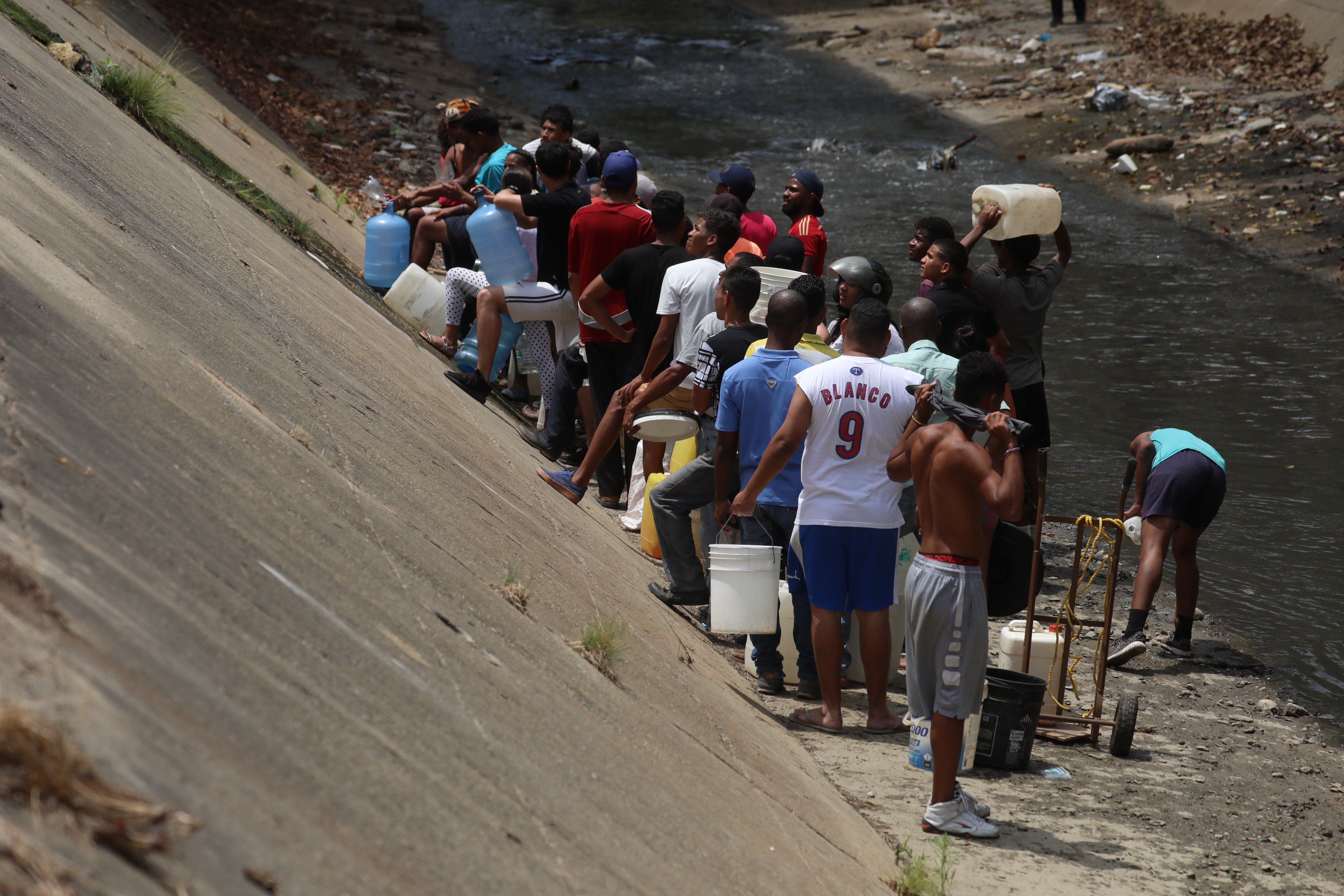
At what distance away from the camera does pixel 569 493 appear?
6.93 m

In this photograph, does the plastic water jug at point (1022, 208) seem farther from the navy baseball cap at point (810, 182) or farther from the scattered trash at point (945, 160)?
the scattered trash at point (945, 160)

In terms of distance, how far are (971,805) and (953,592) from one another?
852 mm

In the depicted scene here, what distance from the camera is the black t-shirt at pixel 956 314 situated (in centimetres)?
654

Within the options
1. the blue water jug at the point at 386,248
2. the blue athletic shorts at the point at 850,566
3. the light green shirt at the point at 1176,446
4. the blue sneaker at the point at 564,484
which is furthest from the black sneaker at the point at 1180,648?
the blue water jug at the point at 386,248

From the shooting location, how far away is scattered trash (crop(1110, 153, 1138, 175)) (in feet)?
63.2

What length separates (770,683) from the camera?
5.83m

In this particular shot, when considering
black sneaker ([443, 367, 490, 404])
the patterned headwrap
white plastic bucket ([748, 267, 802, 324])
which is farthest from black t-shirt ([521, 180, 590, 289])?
the patterned headwrap

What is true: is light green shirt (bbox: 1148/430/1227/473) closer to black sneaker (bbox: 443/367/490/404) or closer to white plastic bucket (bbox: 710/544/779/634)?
white plastic bucket (bbox: 710/544/779/634)

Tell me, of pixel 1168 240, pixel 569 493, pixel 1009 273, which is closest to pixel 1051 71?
pixel 1168 240

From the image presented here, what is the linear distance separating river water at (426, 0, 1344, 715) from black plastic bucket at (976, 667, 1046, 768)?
2183 millimetres

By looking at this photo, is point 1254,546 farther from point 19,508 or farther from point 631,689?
point 19,508

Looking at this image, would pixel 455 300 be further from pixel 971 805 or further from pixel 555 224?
pixel 971 805

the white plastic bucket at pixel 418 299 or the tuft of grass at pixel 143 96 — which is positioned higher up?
the tuft of grass at pixel 143 96

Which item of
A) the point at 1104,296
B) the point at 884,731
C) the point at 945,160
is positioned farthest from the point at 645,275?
the point at 945,160
